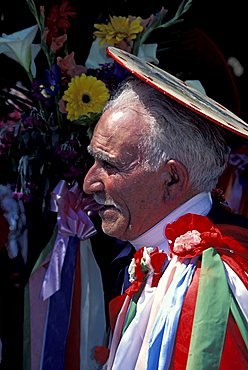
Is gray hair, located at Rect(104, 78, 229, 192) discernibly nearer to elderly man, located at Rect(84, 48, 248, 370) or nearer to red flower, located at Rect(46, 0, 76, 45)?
elderly man, located at Rect(84, 48, 248, 370)

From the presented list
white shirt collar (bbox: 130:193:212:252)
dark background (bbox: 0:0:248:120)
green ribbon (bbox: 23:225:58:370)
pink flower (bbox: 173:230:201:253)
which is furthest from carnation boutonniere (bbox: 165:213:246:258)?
dark background (bbox: 0:0:248:120)

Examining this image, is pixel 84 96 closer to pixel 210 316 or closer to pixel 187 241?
pixel 187 241

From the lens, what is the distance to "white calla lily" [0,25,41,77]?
2471mm

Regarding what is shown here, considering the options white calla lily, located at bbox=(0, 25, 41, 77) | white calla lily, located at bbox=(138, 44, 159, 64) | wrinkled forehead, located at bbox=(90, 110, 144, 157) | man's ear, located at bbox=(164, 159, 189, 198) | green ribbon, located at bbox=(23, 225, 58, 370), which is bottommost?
green ribbon, located at bbox=(23, 225, 58, 370)

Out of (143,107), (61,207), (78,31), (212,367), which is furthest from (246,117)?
(212,367)

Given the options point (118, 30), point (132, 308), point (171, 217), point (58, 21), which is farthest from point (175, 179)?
point (58, 21)

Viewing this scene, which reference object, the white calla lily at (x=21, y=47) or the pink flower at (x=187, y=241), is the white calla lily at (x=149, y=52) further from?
the pink flower at (x=187, y=241)

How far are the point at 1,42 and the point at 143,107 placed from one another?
834mm

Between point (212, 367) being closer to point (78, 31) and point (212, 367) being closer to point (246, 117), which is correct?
point (78, 31)

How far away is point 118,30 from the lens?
2502 millimetres

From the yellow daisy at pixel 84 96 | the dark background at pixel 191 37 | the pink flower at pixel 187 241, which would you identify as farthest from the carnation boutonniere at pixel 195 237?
the dark background at pixel 191 37

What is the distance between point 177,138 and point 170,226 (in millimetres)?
218

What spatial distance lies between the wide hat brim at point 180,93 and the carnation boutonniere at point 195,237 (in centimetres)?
21

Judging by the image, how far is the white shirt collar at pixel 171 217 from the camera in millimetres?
1791
